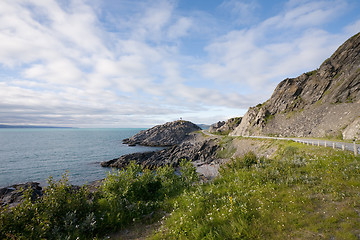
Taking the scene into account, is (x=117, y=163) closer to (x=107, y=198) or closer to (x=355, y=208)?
(x=107, y=198)

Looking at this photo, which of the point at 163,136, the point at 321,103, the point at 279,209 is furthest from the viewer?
the point at 163,136

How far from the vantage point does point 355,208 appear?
653 centimetres

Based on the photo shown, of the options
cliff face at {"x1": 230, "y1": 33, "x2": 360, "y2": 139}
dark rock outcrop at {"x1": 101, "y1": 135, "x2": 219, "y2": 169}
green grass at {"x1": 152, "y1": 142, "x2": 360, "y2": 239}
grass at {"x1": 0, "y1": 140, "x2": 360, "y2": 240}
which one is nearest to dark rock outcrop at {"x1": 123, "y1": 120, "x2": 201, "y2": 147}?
dark rock outcrop at {"x1": 101, "y1": 135, "x2": 219, "y2": 169}

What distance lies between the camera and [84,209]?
27.8ft

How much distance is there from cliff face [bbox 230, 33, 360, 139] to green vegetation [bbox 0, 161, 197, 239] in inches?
1335

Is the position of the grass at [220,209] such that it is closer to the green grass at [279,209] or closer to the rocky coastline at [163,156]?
the green grass at [279,209]

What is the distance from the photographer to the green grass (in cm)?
571

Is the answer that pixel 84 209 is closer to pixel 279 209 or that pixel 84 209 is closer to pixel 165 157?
pixel 279 209

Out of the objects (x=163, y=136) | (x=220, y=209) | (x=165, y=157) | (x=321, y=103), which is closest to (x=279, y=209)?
(x=220, y=209)

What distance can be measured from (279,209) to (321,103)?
48874mm

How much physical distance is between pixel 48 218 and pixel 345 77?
59925mm

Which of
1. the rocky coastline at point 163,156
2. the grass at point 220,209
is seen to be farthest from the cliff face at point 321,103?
the grass at point 220,209

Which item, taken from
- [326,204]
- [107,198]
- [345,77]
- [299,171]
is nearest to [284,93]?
[345,77]

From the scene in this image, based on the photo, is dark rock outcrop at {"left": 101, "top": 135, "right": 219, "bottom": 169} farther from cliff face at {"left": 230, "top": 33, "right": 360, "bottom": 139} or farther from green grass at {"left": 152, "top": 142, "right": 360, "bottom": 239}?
green grass at {"left": 152, "top": 142, "right": 360, "bottom": 239}
